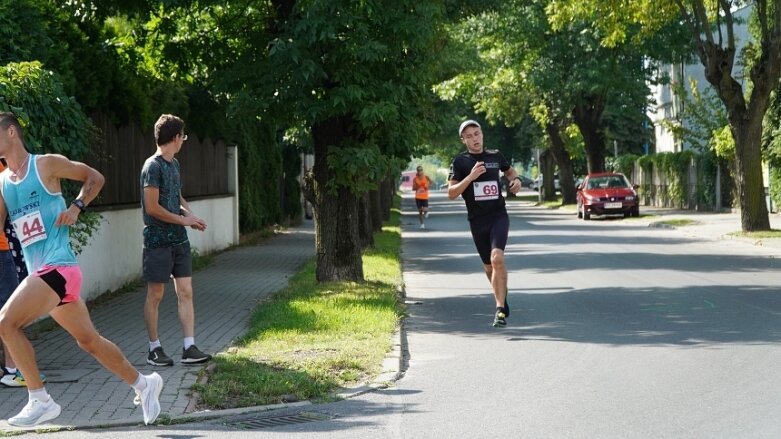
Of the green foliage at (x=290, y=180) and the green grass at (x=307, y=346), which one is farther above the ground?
the green foliage at (x=290, y=180)

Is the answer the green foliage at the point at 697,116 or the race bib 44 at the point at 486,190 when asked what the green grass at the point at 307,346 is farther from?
the green foliage at the point at 697,116

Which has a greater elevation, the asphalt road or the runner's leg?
the runner's leg

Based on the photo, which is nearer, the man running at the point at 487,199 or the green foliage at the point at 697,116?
the man running at the point at 487,199

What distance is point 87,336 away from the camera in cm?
721

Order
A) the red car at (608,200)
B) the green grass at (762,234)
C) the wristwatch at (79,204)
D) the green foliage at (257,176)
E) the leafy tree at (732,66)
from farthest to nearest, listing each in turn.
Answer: the red car at (608,200)
the green foliage at (257,176)
the leafy tree at (732,66)
the green grass at (762,234)
the wristwatch at (79,204)

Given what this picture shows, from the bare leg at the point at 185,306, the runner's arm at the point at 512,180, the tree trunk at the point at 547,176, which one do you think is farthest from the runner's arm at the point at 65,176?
the tree trunk at the point at 547,176

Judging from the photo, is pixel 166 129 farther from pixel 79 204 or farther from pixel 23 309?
pixel 23 309

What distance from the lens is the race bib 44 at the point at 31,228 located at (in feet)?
23.2

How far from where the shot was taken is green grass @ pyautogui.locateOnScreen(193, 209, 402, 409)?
27.2ft

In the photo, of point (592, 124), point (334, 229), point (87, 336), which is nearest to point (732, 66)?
point (334, 229)

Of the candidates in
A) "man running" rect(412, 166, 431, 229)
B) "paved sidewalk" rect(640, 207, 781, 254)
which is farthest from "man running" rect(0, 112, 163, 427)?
"man running" rect(412, 166, 431, 229)

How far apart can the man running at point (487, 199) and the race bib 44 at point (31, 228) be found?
5.39 m

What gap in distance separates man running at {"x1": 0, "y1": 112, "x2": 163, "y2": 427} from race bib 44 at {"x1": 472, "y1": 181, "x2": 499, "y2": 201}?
5304 mm

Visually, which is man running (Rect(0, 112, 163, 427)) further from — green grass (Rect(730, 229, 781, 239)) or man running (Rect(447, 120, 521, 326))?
green grass (Rect(730, 229, 781, 239))
